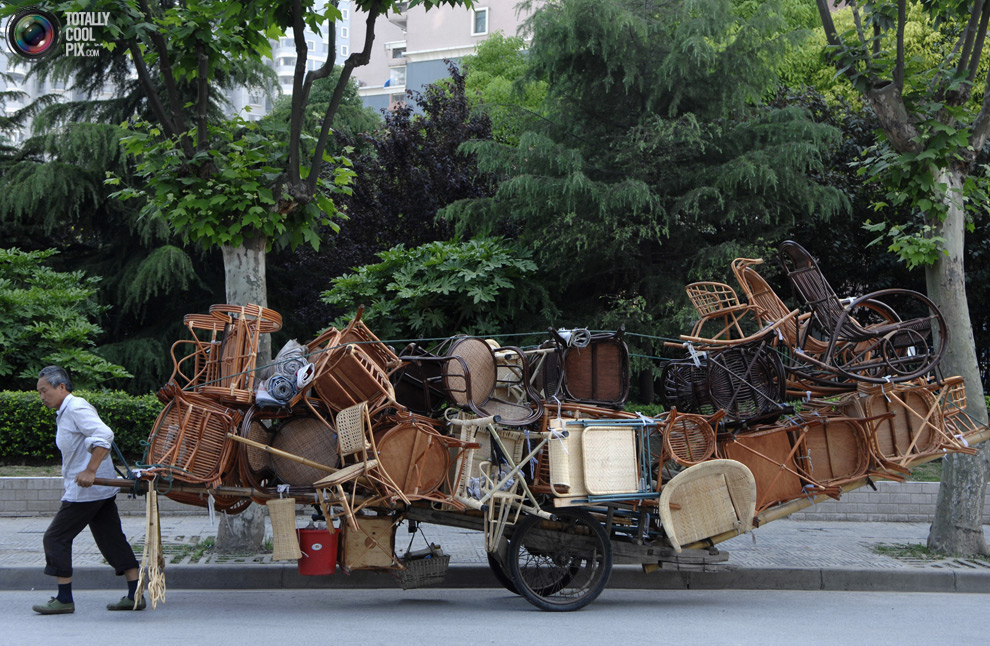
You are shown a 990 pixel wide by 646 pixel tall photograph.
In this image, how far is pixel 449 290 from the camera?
1298 centimetres

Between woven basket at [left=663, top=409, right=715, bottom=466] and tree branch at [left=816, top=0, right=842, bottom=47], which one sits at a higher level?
tree branch at [left=816, top=0, right=842, bottom=47]

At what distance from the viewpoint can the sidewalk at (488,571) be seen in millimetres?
8188

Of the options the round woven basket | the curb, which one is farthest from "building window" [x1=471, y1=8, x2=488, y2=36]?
the round woven basket

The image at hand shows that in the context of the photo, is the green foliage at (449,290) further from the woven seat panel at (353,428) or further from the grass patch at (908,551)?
the woven seat panel at (353,428)

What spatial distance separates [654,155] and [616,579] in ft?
21.8

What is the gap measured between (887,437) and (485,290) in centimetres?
657

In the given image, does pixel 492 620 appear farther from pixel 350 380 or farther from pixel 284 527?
pixel 350 380

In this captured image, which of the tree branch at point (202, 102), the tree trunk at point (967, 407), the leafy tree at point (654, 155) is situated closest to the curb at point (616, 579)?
the tree trunk at point (967, 407)

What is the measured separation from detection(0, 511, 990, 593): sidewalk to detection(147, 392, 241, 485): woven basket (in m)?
1.93

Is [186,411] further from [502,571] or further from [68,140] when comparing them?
[68,140]

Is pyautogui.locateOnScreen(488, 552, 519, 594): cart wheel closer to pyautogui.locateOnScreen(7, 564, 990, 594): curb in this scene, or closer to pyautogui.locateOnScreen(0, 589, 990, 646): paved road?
pyautogui.locateOnScreen(0, 589, 990, 646): paved road

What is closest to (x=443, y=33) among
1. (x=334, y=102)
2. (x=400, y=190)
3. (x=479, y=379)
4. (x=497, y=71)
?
(x=497, y=71)

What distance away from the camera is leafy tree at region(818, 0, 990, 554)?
30.6ft

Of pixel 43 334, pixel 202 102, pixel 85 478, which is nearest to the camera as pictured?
pixel 85 478
